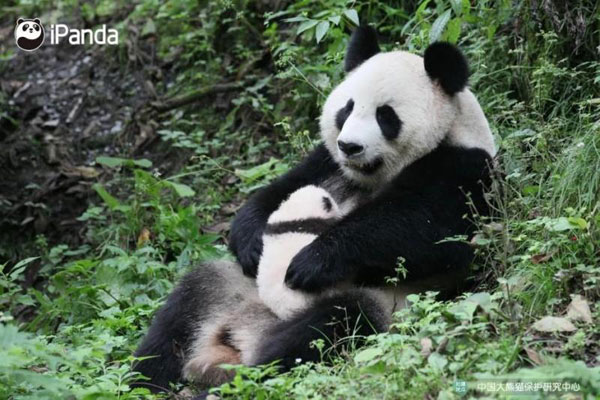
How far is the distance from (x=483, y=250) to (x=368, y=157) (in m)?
0.91

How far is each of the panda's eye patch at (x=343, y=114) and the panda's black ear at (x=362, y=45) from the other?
50 centimetres

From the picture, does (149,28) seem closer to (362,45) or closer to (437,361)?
(362,45)

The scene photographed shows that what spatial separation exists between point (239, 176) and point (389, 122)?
9.66 ft

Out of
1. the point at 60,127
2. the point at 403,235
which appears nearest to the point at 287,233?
the point at 403,235

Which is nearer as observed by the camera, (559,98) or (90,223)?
(559,98)

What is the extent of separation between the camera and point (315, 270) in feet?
18.0

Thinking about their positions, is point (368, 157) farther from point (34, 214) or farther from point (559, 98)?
point (34, 214)

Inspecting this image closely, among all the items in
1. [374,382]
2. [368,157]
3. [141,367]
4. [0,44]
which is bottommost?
[141,367]

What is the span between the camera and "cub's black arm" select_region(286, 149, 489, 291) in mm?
5461

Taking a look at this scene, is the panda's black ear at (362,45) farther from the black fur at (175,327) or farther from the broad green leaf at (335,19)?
the black fur at (175,327)

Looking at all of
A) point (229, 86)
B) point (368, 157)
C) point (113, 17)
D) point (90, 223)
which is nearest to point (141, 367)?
point (368, 157)

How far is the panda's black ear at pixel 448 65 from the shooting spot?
5.75m

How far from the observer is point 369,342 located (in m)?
5.18

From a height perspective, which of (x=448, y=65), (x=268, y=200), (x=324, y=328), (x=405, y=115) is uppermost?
(x=448, y=65)
